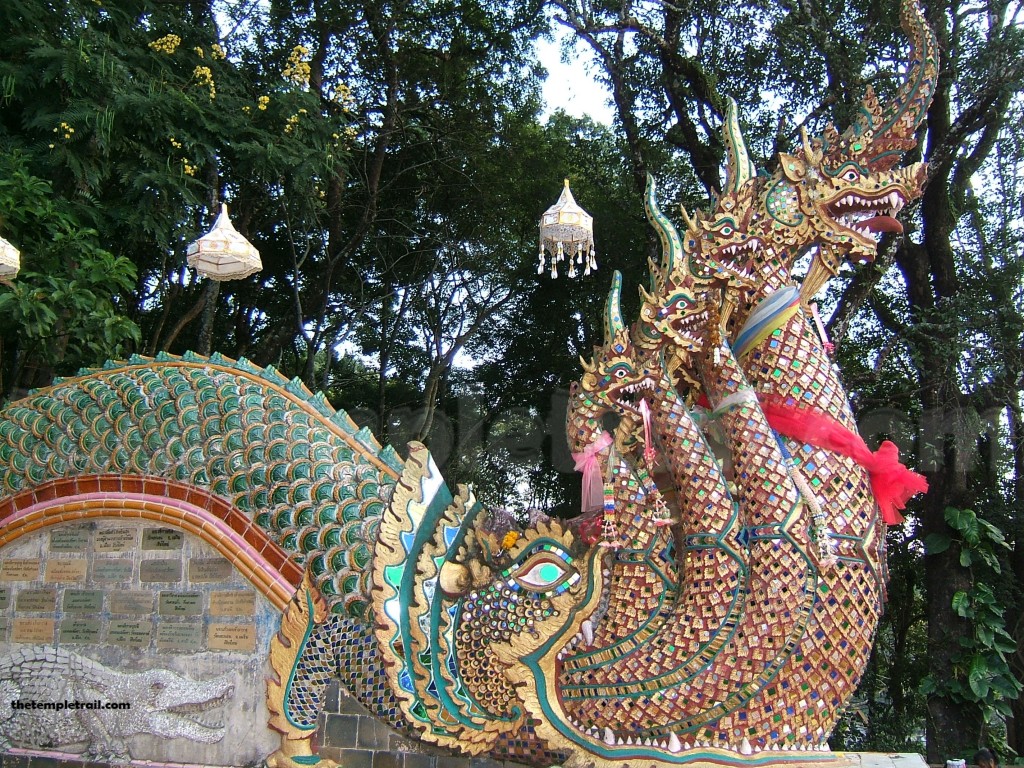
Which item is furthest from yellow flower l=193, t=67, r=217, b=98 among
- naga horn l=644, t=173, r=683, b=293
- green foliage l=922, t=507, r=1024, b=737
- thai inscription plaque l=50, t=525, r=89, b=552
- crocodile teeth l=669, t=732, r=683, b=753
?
green foliage l=922, t=507, r=1024, b=737

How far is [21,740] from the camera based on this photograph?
16.6 feet

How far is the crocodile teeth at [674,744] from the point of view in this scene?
3.99 m

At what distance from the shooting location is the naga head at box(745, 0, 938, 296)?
4.59 metres

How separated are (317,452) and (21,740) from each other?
2.33 meters

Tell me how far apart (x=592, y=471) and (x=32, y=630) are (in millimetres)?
3339

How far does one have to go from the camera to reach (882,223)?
4.68m

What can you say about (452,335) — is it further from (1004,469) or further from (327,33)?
(1004,469)

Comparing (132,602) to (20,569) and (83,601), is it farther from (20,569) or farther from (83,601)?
(20,569)

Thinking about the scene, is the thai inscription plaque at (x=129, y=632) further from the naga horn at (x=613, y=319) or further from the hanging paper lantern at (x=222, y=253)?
the naga horn at (x=613, y=319)

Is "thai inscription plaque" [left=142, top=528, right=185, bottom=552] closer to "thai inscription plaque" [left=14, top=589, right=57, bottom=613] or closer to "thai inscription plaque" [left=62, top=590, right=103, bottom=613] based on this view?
"thai inscription plaque" [left=62, top=590, right=103, bottom=613]

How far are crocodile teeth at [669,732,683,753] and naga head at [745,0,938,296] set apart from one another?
7.45 feet

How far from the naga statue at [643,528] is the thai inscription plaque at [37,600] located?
619mm

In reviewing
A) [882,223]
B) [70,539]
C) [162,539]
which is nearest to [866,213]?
[882,223]

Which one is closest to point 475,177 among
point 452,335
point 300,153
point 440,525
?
point 452,335
